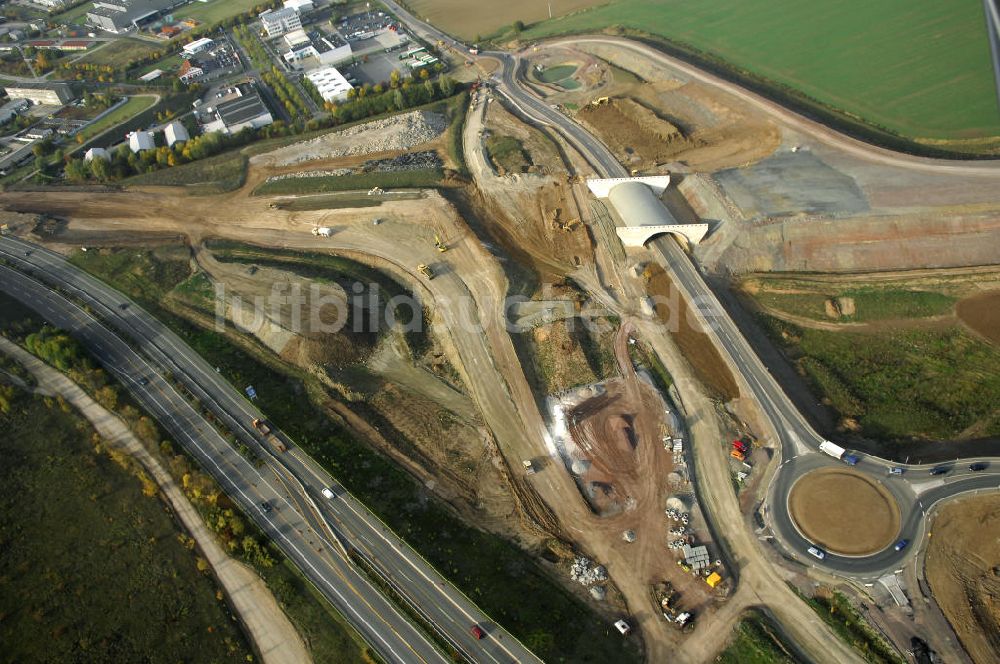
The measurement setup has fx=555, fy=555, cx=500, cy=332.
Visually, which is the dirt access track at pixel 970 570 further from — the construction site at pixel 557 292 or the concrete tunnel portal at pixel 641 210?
the concrete tunnel portal at pixel 641 210

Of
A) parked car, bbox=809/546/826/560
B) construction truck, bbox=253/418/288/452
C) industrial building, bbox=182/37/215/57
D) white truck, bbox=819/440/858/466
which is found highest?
industrial building, bbox=182/37/215/57

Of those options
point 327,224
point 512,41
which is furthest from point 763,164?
point 512,41

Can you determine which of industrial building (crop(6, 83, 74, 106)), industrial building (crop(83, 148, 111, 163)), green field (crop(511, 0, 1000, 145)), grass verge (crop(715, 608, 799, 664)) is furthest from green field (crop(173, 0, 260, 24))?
grass verge (crop(715, 608, 799, 664))

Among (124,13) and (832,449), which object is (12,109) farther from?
(832,449)

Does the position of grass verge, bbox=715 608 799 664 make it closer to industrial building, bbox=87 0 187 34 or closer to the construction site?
the construction site

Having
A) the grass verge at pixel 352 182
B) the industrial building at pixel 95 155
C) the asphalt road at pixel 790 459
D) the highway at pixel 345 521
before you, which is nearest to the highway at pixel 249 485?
A: the highway at pixel 345 521

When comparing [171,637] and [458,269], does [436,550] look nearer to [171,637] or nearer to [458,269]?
[171,637]

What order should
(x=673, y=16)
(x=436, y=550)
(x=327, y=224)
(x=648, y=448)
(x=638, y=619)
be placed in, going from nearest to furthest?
(x=638, y=619) → (x=436, y=550) → (x=648, y=448) → (x=327, y=224) → (x=673, y=16)
